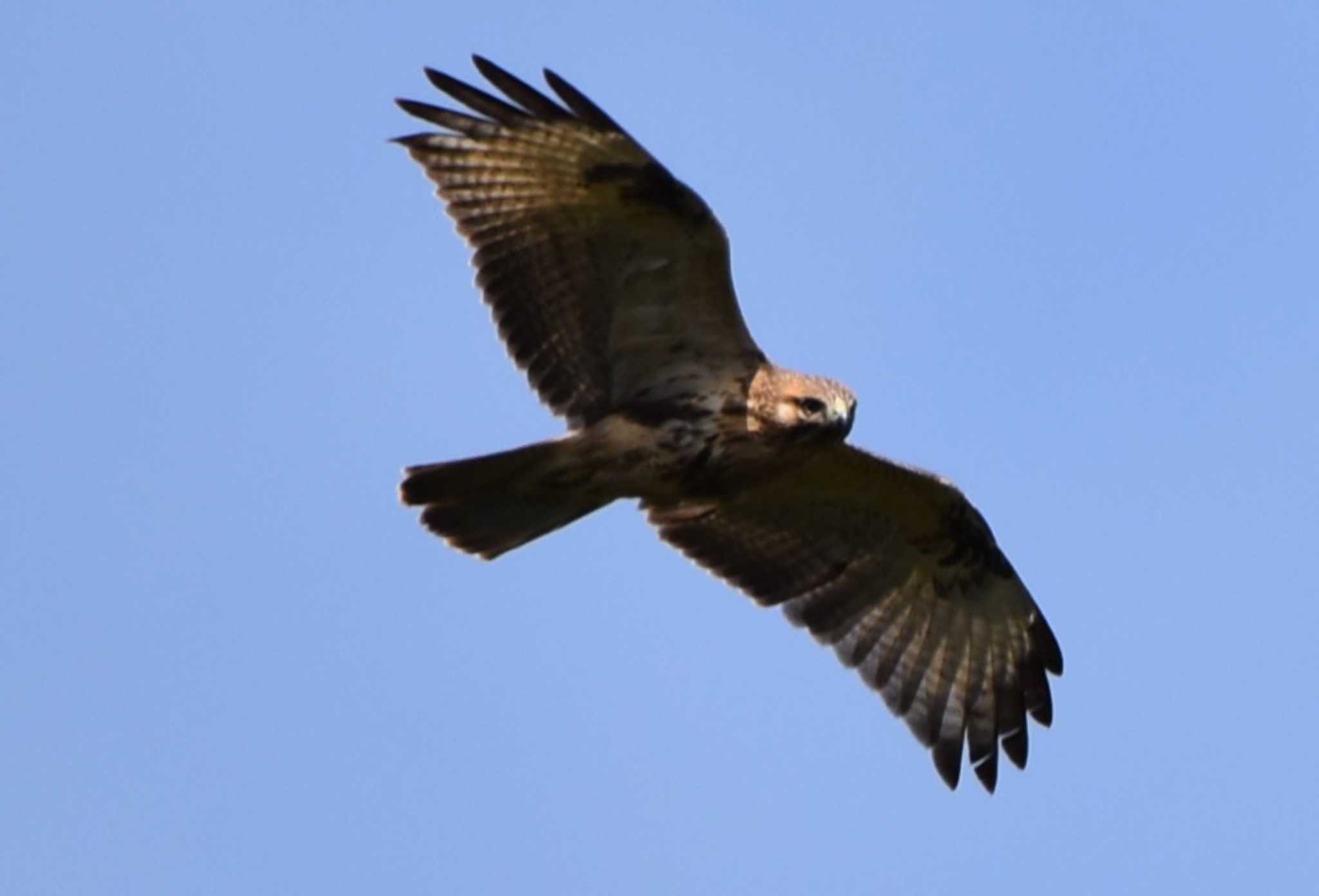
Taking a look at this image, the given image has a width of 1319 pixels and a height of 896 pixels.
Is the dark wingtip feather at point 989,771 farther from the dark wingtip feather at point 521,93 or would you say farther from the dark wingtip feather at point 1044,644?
the dark wingtip feather at point 521,93

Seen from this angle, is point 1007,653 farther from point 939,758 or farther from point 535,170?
point 535,170

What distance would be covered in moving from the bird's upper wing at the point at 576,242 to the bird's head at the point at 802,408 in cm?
27

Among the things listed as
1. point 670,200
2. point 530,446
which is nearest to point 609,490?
point 530,446

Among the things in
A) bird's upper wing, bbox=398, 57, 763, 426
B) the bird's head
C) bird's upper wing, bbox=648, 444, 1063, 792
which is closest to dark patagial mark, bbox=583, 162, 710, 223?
bird's upper wing, bbox=398, 57, 763, 426

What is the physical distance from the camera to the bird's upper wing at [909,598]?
12.4 m

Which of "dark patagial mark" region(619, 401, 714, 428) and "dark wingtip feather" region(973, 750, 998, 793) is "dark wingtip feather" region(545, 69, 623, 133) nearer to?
"dark patagial mark" region(619, 401, 714, 428)

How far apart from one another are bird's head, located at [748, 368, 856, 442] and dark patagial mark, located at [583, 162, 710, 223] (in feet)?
2.57

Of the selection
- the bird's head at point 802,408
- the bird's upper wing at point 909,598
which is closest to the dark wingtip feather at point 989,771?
the bird's upper wing at point 909,598

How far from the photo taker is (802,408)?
35.7 ft

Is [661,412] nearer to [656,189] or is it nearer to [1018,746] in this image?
[656,189]

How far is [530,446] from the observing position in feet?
36.0

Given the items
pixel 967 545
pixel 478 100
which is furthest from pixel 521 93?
pixel 967 545

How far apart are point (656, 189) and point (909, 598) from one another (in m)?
2.86

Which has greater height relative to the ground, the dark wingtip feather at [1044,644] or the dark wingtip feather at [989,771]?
the dark wingtip feather at [1044,644]
